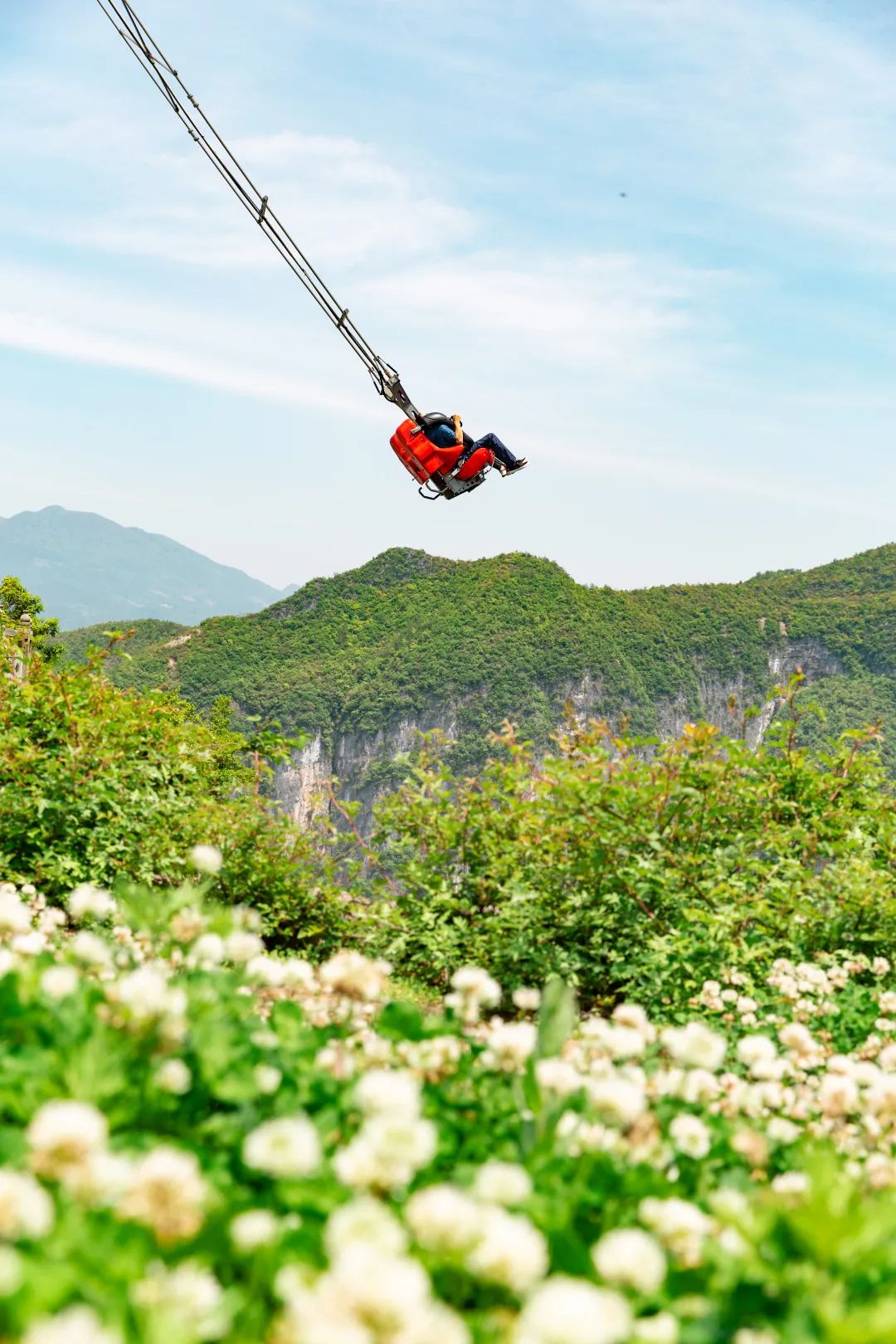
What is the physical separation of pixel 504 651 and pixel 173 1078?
399 feet

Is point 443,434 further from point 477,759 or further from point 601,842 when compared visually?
point 477,759


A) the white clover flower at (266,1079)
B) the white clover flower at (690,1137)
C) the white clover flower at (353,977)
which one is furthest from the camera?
the white clover flower at (353,977)

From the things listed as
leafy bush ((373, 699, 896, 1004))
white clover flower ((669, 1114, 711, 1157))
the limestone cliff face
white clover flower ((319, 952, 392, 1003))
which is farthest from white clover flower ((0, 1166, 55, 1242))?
the limestone cliff face

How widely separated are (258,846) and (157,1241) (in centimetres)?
579

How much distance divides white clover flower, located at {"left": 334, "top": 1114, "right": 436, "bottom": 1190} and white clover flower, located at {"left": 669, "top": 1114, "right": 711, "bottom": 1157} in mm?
980

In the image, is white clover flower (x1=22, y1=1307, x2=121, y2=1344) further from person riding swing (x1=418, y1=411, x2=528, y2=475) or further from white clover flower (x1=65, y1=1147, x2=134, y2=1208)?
person riding swing (x1=418, y1=411, x2=528, y2=475)

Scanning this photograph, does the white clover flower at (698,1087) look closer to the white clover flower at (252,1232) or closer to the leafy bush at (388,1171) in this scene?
the leafy bush at (388,1171)

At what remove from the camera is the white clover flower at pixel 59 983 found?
2674mm

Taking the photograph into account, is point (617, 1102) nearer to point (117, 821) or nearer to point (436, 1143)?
point (436, 1143)

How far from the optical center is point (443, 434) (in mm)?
10914

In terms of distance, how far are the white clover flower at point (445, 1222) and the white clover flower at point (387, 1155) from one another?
0.58 feet

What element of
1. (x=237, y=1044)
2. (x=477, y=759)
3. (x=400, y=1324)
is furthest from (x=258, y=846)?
(x=477, y=759)

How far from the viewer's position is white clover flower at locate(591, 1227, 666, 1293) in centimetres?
174

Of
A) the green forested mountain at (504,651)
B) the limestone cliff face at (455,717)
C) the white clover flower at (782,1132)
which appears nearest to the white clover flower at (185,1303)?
the white clover flower at (782,1132)
